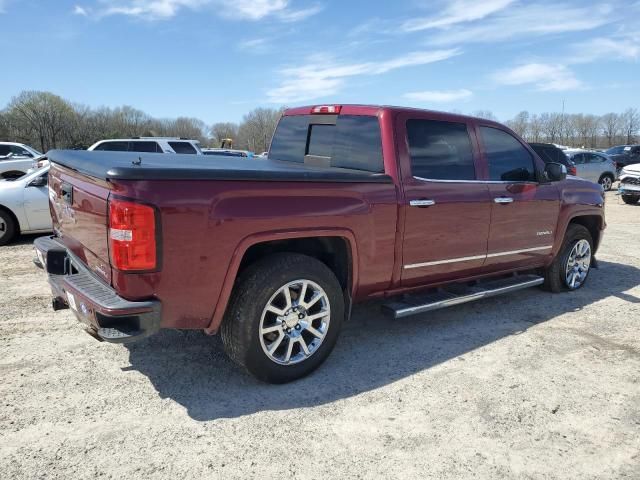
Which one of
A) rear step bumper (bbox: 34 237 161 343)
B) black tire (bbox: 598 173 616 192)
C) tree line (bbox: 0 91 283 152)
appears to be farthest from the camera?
tree line (bbox: 0 91 283 152)

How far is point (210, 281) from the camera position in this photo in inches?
120

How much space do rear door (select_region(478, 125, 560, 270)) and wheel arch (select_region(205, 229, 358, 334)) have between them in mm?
1655

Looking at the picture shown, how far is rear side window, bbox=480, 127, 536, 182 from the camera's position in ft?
15.6

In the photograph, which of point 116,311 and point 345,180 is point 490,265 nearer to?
point 345,180

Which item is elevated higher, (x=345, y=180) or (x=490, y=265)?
(x=345, y=180)

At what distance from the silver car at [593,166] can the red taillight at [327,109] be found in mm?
17877

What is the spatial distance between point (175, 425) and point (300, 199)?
158cm

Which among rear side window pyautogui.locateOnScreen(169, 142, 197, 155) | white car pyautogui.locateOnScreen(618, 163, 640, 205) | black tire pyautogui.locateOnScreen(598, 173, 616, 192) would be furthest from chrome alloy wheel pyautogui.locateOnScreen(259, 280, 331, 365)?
black tire pyautogui.locateOnScreen(598, 173, 616, 192)

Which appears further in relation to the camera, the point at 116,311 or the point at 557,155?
the point at 557,155

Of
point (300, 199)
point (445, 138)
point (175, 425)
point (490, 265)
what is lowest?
point (175, 425)

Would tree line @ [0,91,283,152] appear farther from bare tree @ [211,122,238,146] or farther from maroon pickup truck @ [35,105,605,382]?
maroon pickup truck @ [35,105,605,382]

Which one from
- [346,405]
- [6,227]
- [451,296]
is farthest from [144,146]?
[346,405]

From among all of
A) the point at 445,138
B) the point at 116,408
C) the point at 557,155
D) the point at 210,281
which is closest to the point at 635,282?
the point at 445,138

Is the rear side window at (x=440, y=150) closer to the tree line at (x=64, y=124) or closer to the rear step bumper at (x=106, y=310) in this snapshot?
the rear step bumper at (x=106, y=310)
